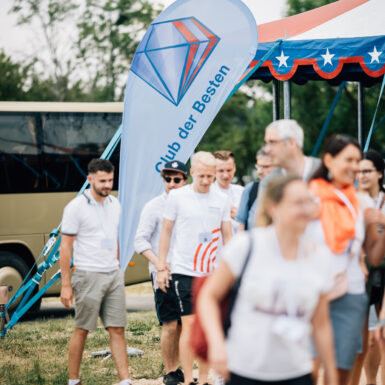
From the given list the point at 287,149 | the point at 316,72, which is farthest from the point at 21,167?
the point at 287,149

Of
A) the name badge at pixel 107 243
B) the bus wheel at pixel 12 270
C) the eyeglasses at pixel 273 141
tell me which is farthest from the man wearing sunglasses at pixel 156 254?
the bus wheel at pixel 12 270

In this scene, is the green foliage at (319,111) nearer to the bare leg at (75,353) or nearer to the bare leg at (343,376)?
the bare leg at (75,353)

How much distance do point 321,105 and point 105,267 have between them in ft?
90.8

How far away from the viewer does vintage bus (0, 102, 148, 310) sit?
37.0 ft

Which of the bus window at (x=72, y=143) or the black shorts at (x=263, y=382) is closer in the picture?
the black shorts at (x=263, y=382)

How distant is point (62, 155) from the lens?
11.8 metres

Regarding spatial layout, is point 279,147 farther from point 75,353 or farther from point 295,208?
point 75,353

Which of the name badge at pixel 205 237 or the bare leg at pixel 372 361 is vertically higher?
the name badge at pixel 205 237

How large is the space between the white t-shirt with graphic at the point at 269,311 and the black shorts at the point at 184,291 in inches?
115

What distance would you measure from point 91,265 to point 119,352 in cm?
78

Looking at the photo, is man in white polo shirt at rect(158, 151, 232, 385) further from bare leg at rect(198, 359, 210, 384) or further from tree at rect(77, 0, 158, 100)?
tree at rect(77, 0, 158, 100)

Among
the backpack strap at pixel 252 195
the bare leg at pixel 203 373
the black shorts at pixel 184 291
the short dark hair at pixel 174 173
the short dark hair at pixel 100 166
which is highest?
the short dark hair at pixel 100 166

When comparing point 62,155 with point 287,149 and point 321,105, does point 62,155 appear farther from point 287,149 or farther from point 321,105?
point 321,105

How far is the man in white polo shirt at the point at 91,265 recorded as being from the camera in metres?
5.91
